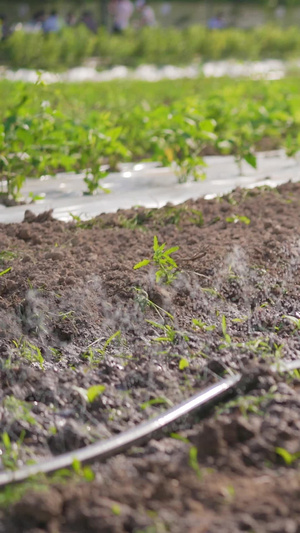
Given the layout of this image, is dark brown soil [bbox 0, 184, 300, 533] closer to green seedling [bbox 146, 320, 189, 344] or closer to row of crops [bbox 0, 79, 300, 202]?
green seedling [bbox 146, 320, 189, 344]

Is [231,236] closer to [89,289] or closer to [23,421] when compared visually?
[89,289]

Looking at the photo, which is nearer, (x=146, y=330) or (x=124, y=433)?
(x=124, y=433)

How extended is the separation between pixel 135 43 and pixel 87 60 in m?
1.68

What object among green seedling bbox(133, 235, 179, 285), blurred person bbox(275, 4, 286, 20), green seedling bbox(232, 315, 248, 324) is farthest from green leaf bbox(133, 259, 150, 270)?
blurred person bbox(275, 4, 286, 20)

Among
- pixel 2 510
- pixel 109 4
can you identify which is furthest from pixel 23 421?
pixel 109 4

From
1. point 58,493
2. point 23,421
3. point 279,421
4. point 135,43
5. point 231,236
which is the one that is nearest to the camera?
point 58,493

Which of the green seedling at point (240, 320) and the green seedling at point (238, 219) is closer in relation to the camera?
the green seedling at point (240, 320)

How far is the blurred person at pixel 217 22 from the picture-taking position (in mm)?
23266

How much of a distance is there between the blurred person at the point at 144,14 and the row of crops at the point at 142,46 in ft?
4.56

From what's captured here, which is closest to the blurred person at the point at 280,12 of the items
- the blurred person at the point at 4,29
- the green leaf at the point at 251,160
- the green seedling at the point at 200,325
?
the blurred person at the point at 4,29

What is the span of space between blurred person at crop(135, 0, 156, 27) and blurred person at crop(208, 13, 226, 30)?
7.52 feet

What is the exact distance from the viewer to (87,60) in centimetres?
1702

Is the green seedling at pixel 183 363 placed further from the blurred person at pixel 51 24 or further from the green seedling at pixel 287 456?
the blurred person at pixel 51 24

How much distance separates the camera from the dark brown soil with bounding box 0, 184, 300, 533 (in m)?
1.77
